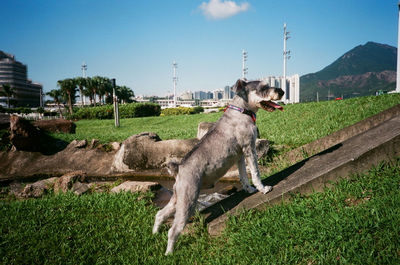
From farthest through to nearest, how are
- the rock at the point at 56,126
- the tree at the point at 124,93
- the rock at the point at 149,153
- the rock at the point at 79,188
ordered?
the tree at the point at 124,93, the rock at the point at 56,126, the rock at the point at 149,153, the rock at the point at 79,188

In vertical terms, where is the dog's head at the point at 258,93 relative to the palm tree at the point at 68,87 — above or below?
below

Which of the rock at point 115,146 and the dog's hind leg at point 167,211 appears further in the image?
the rock at point 115,146

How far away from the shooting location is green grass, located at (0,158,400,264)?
2.27 meters

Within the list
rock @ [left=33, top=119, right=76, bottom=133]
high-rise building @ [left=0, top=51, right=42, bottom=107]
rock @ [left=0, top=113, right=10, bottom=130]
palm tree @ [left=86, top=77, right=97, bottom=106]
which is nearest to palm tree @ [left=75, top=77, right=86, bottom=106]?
palm tree @ [left=86, top=77, right=97, bottom=106]

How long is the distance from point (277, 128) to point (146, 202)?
267 inches

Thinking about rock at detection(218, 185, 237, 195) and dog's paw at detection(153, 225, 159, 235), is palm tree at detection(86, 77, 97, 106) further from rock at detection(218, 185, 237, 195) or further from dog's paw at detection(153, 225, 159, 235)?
dog's paw at detection(153, 225, 159, 235)

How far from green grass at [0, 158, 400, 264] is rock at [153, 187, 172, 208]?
0.75 m

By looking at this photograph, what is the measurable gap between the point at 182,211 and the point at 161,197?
2404 millimetres

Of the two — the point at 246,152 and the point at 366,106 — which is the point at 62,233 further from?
the point at 366,106

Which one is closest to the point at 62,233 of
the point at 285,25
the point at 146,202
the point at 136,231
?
the point at 136,231

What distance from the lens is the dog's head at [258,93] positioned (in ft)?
9.69

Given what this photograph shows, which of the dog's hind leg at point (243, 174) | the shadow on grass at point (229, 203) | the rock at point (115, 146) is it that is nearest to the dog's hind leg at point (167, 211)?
the shadow on grass at point (229, 203)

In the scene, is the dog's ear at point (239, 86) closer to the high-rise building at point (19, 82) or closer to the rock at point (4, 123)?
the rock at point (4, 123)

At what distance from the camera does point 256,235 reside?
2.76 metres
